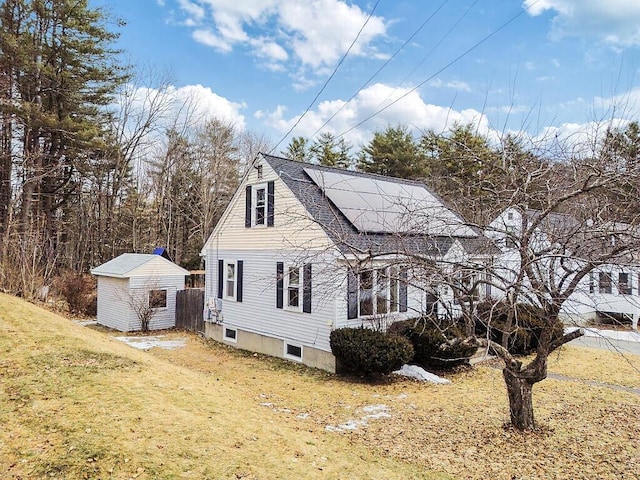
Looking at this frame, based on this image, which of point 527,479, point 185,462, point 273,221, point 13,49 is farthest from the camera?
point 13,49

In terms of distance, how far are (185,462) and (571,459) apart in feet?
15.8

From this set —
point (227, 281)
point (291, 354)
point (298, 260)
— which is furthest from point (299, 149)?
point (298, 260)

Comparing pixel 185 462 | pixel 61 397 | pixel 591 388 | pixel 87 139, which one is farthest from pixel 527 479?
pixel 87 139

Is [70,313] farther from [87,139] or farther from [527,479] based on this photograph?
[527,479]

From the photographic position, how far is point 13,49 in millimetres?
18484

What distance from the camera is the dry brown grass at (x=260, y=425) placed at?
455cm

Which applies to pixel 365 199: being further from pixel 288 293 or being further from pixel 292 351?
pixel 292 351

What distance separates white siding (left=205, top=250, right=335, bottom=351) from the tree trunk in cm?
469

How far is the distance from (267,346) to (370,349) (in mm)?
4135

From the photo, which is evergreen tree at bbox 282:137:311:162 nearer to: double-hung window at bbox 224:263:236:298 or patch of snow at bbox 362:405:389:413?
double-hung window at bbox 224:263:236:298

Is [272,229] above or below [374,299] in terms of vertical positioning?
above

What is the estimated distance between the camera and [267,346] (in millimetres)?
12359

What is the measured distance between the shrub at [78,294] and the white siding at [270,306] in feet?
26.4

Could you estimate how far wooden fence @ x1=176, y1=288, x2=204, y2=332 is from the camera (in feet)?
52.7
